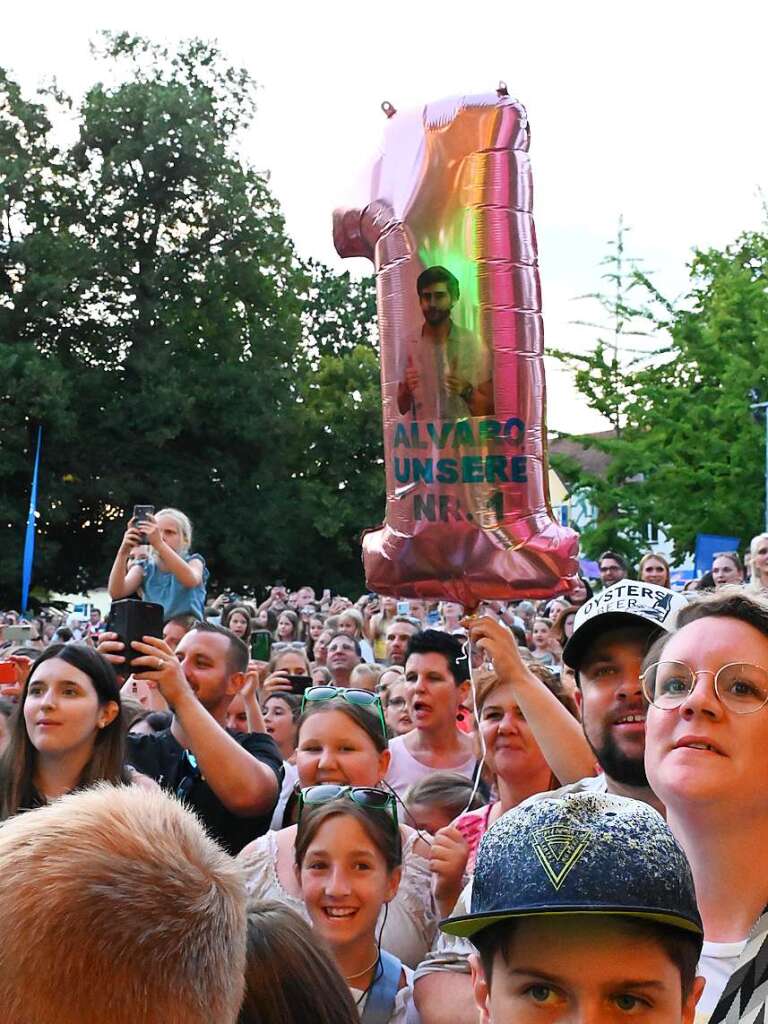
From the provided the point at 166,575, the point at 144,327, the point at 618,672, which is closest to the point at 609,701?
the point at 618,672

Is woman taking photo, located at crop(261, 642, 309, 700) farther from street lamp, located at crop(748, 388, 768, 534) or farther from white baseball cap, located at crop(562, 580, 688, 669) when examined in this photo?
street lamp, located at crop(748, 388, 768, 534)

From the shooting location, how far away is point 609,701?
10.7 feet

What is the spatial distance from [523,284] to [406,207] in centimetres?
48

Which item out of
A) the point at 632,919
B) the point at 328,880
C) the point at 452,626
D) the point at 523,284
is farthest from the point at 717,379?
the point at 632,919

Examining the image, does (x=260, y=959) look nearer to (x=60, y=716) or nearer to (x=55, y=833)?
(x=55, y=833)

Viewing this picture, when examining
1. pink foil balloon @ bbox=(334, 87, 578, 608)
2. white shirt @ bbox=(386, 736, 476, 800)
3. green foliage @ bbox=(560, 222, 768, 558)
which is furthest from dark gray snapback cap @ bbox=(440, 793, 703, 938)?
green foliage @ bbox=(560, 222, 768, 558)

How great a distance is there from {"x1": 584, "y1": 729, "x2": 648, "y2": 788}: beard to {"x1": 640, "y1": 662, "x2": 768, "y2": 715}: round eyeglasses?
0.62m

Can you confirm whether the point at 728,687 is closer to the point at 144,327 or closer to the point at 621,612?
the point at 621,612

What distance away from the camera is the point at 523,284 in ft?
15.8

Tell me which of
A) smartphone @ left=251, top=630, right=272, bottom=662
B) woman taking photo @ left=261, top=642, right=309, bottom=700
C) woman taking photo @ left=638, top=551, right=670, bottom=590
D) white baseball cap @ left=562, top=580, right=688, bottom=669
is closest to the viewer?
white baseball cap @ left=562, top=580, right=688, bottom=669

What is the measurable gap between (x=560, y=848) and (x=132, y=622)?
297 centimetres

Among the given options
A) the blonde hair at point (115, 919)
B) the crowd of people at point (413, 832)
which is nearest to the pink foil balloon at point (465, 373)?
the crowd of people at point (413, 832)

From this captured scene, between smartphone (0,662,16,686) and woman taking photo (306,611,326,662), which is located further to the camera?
woman taking photo (306,611,326,662)

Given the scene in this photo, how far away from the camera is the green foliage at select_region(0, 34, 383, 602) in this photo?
112 feet
